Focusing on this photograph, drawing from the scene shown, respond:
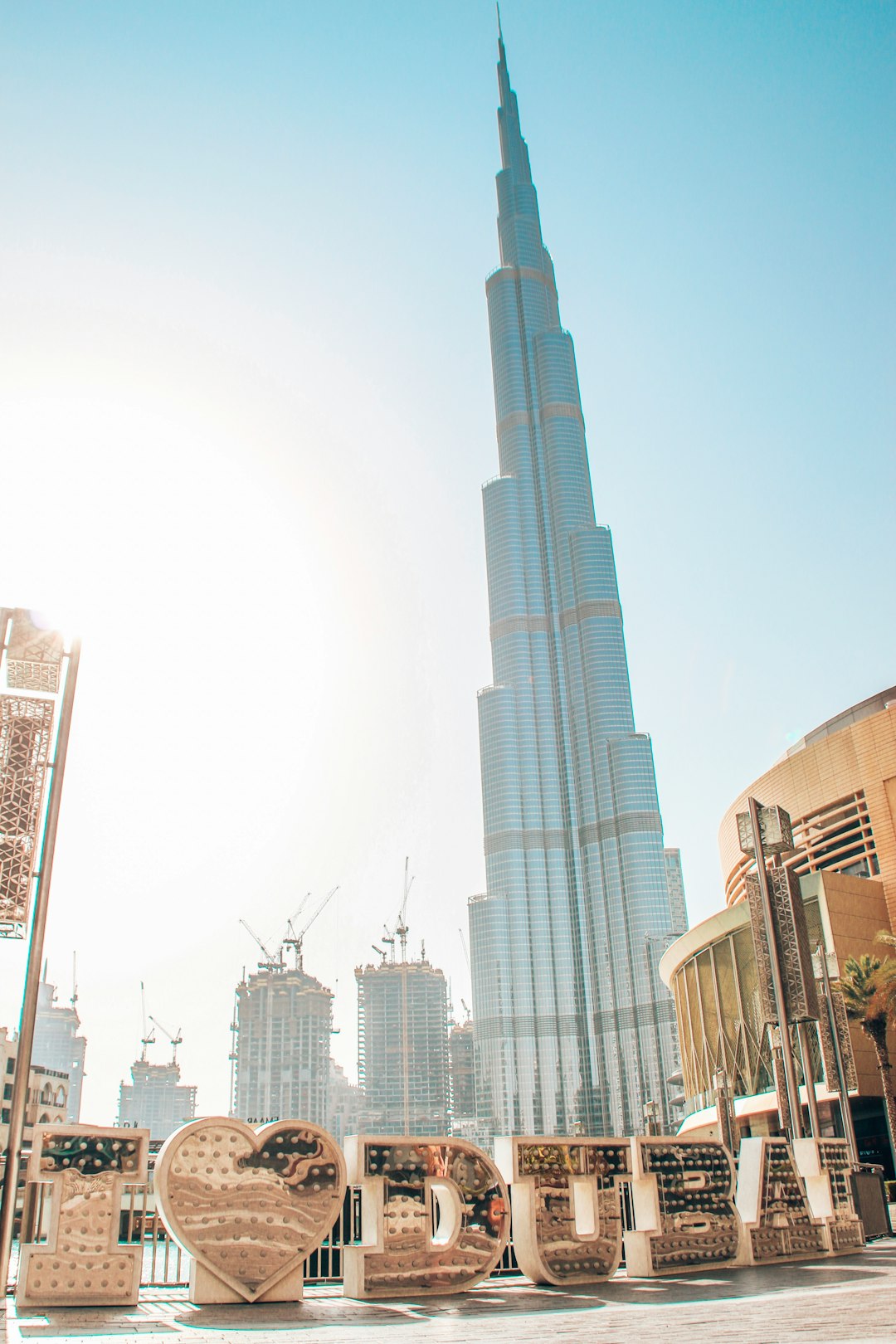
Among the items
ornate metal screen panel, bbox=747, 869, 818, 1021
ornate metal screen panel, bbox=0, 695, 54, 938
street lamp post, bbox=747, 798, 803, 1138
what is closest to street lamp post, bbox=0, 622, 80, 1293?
ornate metal screen panel, bbox=0, 695, 54, 938

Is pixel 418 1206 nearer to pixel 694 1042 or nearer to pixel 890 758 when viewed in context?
pixel 890 758

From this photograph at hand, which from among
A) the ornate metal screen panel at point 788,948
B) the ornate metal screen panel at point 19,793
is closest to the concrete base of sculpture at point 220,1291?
the ornate metal screen panel at point 19,793

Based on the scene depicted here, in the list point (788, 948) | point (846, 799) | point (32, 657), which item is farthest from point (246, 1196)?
point (846, 799)

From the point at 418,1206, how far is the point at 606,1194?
353 centimetres

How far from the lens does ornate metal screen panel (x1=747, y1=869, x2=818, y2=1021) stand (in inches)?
1009

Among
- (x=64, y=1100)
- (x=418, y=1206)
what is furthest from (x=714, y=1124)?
(x=64, y=1100)

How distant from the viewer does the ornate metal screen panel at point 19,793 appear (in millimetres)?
15516

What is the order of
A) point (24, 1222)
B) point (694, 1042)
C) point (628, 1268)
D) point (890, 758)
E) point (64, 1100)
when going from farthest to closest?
point (64, 1100), point (694, 1042), point (890, 758), point (628, 1268), point (24, 1222)

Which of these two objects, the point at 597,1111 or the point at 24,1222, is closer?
the point at 24,1222

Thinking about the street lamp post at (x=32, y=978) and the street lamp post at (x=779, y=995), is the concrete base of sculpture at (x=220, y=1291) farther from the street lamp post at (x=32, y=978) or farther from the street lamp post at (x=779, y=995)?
the street lamp post at (x=779, y=995)

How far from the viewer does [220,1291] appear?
13.3 metres

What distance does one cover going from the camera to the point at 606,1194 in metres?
16.3

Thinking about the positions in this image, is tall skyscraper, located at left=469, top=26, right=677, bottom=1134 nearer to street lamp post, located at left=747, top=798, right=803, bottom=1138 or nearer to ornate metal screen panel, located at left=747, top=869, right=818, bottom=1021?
ornate metal screen panel, located at left=747, top=869, right=818, bottom=1021

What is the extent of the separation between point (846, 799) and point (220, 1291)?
4897 cm
